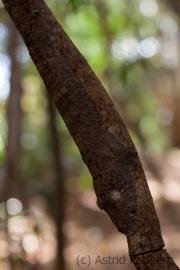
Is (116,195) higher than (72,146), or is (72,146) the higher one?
(72,146)

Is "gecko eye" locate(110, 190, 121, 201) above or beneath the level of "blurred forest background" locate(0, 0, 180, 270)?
beneath

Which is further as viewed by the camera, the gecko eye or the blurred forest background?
the blurred forest background

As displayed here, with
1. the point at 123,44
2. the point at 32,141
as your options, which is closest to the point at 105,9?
the point at 123,44

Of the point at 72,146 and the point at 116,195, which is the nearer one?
the point at 116,195

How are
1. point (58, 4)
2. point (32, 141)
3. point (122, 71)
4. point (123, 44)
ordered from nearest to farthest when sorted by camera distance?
1. point (122, 71)
2. point (58, 4)
3. point (123, 44)
4. point (32, 141)

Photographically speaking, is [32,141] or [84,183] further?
[32,141]

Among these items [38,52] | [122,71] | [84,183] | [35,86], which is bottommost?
[38,52]

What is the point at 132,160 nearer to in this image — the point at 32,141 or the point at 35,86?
the point at 35,86

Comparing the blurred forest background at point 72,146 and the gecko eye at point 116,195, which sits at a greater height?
the blurred forest background at point 72,146
